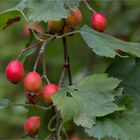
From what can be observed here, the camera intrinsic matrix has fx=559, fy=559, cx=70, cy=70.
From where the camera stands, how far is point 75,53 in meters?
4.21

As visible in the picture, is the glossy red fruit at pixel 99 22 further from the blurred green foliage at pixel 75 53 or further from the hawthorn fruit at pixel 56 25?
the blurred green foliage at pixel 75 53

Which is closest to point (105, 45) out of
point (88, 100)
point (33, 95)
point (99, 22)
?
point (99, 22)

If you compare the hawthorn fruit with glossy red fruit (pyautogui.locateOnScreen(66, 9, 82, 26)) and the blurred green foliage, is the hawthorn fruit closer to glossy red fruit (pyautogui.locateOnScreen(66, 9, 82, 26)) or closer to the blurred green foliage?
glossy red fruit (pyautogui.locateOnScreen(66, 9, 82, 26))

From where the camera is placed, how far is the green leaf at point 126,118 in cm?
227

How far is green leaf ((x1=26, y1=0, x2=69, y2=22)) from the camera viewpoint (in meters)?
2.46

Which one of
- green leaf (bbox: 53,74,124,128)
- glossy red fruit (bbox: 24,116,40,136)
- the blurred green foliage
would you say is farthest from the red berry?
the blurred green foliage

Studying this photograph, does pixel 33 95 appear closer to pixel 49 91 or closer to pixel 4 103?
pixel 49 91

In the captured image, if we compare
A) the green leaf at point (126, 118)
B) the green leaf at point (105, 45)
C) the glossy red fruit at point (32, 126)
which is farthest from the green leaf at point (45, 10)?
the glossy red fruit at point (32, 126)

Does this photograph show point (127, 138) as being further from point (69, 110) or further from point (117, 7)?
point (117, 7)

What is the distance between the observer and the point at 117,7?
496cm

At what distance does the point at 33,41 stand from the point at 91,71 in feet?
5.99

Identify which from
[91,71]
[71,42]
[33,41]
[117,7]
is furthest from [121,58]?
[117,7]

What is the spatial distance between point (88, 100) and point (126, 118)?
18 centimetres

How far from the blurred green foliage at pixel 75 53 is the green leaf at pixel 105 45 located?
815 mm
